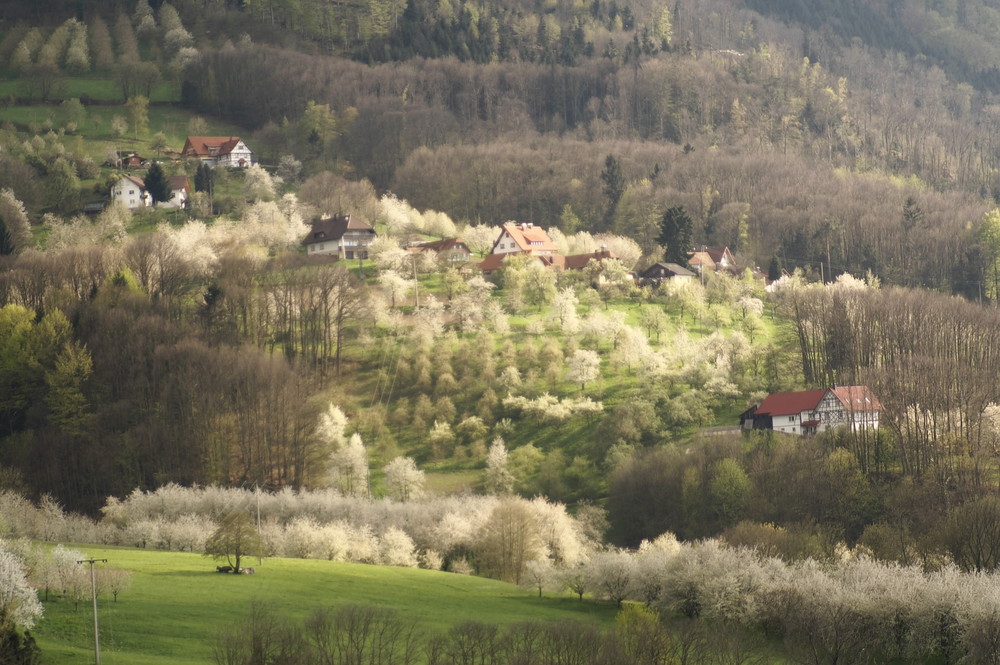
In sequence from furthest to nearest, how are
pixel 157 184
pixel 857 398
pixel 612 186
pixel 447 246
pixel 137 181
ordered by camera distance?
pixel 612 186
pixel 137 181
pixel 157 184
pixel 447 246
pixel 857 398

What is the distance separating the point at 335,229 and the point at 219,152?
40.2m

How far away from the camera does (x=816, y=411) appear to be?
11088cm

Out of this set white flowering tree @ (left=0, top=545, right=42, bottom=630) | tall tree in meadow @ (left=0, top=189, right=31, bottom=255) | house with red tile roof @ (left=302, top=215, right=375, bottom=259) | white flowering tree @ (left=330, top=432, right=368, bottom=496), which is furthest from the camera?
house with red tile roof @ (left=302, top=215, right=375, bottom=259)

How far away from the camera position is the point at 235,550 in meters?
81.1

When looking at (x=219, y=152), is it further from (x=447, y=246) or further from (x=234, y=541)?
(x=234, y=541)

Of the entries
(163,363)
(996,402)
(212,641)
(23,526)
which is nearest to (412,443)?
(163,363)

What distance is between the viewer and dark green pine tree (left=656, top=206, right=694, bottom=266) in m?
161

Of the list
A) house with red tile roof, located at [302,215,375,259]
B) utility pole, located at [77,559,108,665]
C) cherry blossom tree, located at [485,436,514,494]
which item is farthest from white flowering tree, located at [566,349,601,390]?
utility pole, located at [77,559,108,665]

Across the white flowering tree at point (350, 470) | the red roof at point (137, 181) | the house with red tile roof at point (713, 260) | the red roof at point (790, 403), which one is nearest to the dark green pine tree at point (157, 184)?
the red roof at point (137, 181)

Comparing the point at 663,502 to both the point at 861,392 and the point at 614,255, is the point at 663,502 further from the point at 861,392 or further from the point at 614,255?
the point at 614,255

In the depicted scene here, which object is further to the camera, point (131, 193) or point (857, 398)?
point (131, 193)

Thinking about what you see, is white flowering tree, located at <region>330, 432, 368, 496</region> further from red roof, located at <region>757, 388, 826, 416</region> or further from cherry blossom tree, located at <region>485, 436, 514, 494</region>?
red roof, located at <region>757, 388, 826, 416</region>

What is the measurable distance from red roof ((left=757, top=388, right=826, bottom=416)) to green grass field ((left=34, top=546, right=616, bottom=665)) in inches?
1337

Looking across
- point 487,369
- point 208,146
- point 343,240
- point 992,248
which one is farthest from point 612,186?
point 487,369
